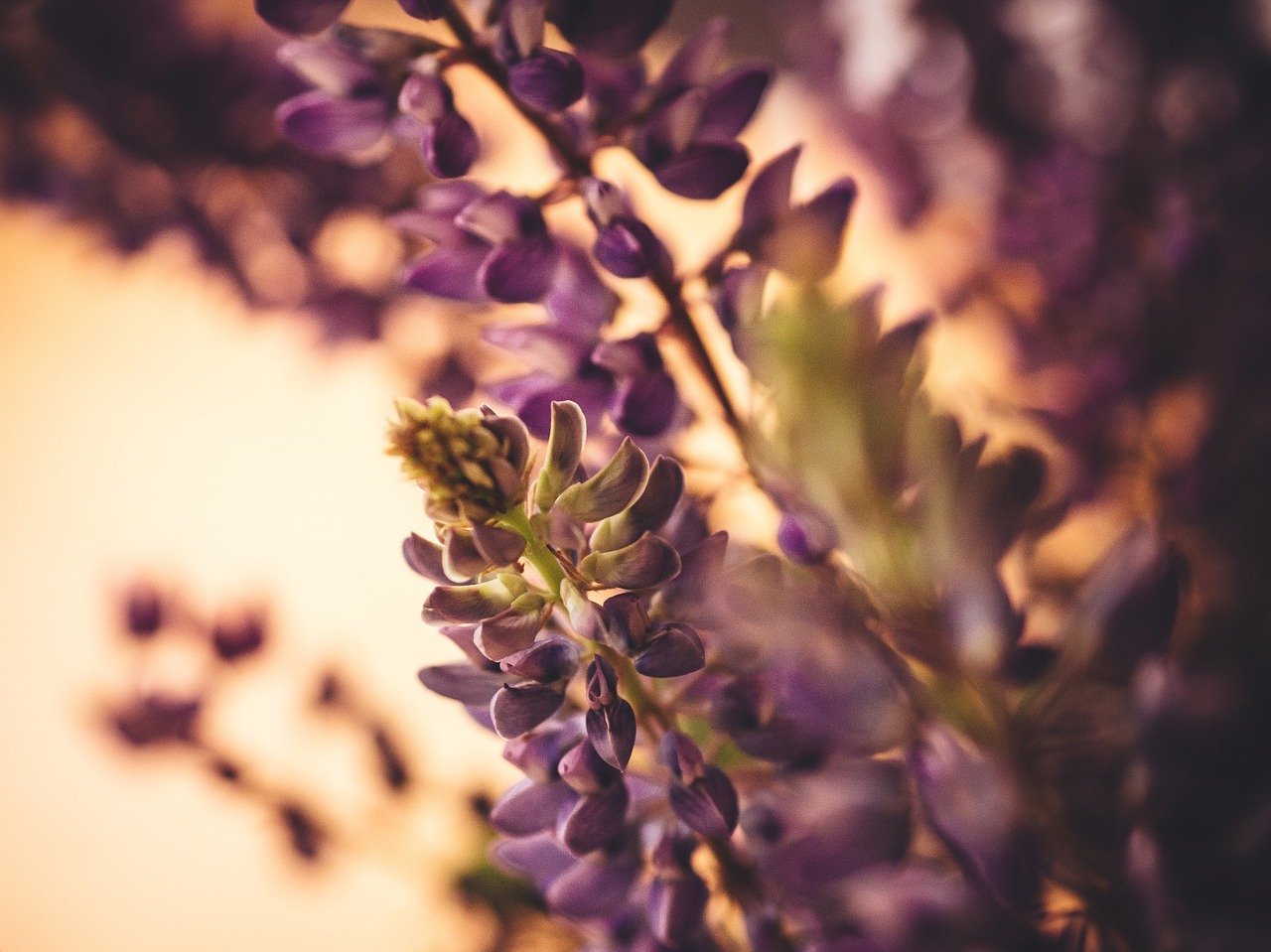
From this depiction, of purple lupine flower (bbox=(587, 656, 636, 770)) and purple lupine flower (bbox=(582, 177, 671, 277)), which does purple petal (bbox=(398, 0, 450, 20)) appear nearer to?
purple lupine flower (bbox=(582, 177, 671, 277))

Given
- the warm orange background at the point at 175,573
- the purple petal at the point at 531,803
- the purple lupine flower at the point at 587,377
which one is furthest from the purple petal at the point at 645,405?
the warm orange background at the point at 175,573

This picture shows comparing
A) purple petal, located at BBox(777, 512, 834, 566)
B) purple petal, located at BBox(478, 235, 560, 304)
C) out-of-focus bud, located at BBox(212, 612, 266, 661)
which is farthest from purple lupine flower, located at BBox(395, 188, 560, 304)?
out-of-focus bud, located at BBox(212, 612, 266, 661)

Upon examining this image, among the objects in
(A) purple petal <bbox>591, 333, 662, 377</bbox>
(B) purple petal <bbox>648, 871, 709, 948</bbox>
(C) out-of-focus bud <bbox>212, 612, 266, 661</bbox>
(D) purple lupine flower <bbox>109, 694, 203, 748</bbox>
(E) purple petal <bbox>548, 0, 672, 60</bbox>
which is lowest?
(D) purple lupine flower <bbox>109, 694, 203, 748</bbox>

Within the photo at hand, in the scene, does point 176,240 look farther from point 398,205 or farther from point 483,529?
point 483,529

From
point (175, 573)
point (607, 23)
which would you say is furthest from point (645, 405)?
point (175, 573)

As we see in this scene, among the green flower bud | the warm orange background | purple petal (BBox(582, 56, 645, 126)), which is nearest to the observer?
the green flower bud
